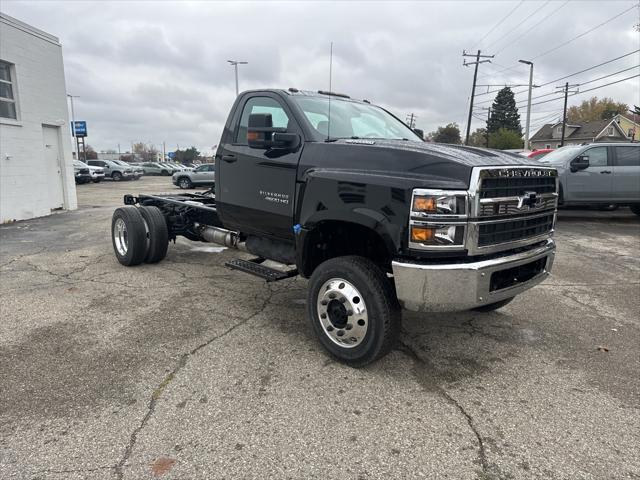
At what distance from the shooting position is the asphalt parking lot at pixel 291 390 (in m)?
2.51

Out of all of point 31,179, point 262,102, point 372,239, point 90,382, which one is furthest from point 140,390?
point 31,179

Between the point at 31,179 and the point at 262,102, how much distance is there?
10.2 meters

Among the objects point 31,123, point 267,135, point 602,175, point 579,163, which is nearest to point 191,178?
point 31,123

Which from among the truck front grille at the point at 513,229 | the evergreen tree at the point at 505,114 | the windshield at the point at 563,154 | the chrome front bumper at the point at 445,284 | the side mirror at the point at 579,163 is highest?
the evergreen tree at the point at 505,114

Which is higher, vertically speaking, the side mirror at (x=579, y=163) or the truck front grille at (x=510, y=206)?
the side mirror at (x=579, y=163)

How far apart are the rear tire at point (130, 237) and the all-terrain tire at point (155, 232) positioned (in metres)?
0.06

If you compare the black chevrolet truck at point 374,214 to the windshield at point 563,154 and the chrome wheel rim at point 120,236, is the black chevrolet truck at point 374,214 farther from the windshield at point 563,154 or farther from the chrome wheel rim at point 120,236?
the windshield at point 563,154

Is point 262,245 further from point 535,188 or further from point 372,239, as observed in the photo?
point 535,188

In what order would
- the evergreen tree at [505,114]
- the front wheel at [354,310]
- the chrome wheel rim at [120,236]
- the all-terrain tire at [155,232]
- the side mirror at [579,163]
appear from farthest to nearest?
1. the evergreen tree at [505,114]
2. the side mirror at [579,163]
3. the chrome wheel rim at [120,236]
4. the all-terrain tire at [155,232]
5. the front wheel at [354,310]

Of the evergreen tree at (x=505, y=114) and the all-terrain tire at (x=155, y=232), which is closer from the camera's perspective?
the all-terrain tire at (x=155, y=232)

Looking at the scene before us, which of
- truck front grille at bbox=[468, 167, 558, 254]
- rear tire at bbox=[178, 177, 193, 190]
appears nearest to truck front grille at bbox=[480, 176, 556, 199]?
truck front grille at bbox=[468, 167, 558, 254]

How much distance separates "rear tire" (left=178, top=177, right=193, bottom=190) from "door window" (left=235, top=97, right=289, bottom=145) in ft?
83.1

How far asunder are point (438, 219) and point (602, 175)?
33.5 feet

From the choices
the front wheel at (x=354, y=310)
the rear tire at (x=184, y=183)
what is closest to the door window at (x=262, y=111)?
the front wheel at (x=354, y=310)
